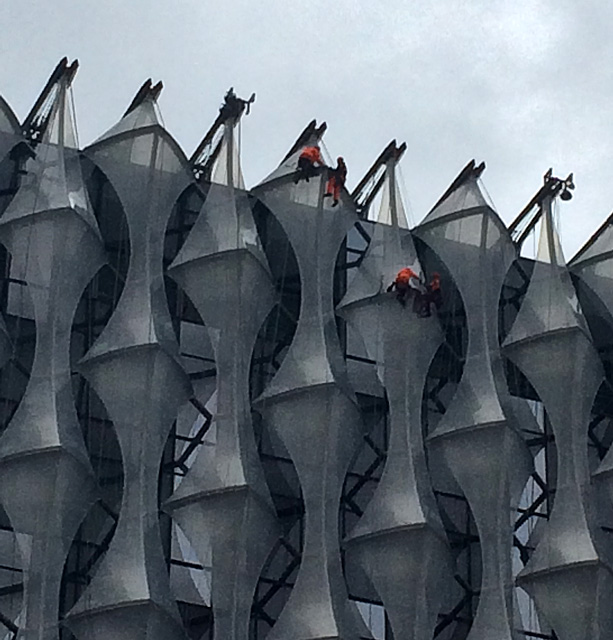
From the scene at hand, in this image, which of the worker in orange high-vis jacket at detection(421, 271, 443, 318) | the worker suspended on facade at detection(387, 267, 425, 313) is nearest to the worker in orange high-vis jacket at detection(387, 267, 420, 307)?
the worker suspended on facade at detection(387, 267, 425, 313)

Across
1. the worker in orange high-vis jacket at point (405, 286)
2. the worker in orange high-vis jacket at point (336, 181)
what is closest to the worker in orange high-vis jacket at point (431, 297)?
the worker in orange high-vis jacket at point (405, 286)

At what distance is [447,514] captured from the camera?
60.2 m

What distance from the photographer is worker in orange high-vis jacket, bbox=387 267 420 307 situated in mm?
59375

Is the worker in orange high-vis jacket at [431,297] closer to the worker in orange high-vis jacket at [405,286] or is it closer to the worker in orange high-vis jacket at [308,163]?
the worker in orange high-vis jacket at [405,286]

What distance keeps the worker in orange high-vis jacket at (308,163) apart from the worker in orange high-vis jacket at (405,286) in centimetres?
345

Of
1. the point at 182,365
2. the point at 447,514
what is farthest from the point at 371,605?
the point at 182,365

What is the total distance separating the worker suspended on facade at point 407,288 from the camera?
59.4 meters

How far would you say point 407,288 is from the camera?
195 feet

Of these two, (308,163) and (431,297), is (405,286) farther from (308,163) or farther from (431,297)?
(308,163)

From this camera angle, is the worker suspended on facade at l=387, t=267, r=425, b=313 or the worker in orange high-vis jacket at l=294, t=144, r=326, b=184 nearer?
the worker suspended on facade at l=387, t=267, r=425, b=313

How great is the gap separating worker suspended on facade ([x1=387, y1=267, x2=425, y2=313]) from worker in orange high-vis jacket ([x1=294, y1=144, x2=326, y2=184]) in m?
3.42

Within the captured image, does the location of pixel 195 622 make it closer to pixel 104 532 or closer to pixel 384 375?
pixel 104 532

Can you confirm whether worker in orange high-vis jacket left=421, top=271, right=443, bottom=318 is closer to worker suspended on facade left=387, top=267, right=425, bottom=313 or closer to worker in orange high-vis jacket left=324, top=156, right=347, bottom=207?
worker suspended on facade left=387, top=267, right=425, bottom=313

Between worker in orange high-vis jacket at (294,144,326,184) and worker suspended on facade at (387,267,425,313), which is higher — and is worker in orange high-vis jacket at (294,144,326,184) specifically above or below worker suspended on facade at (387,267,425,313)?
above
